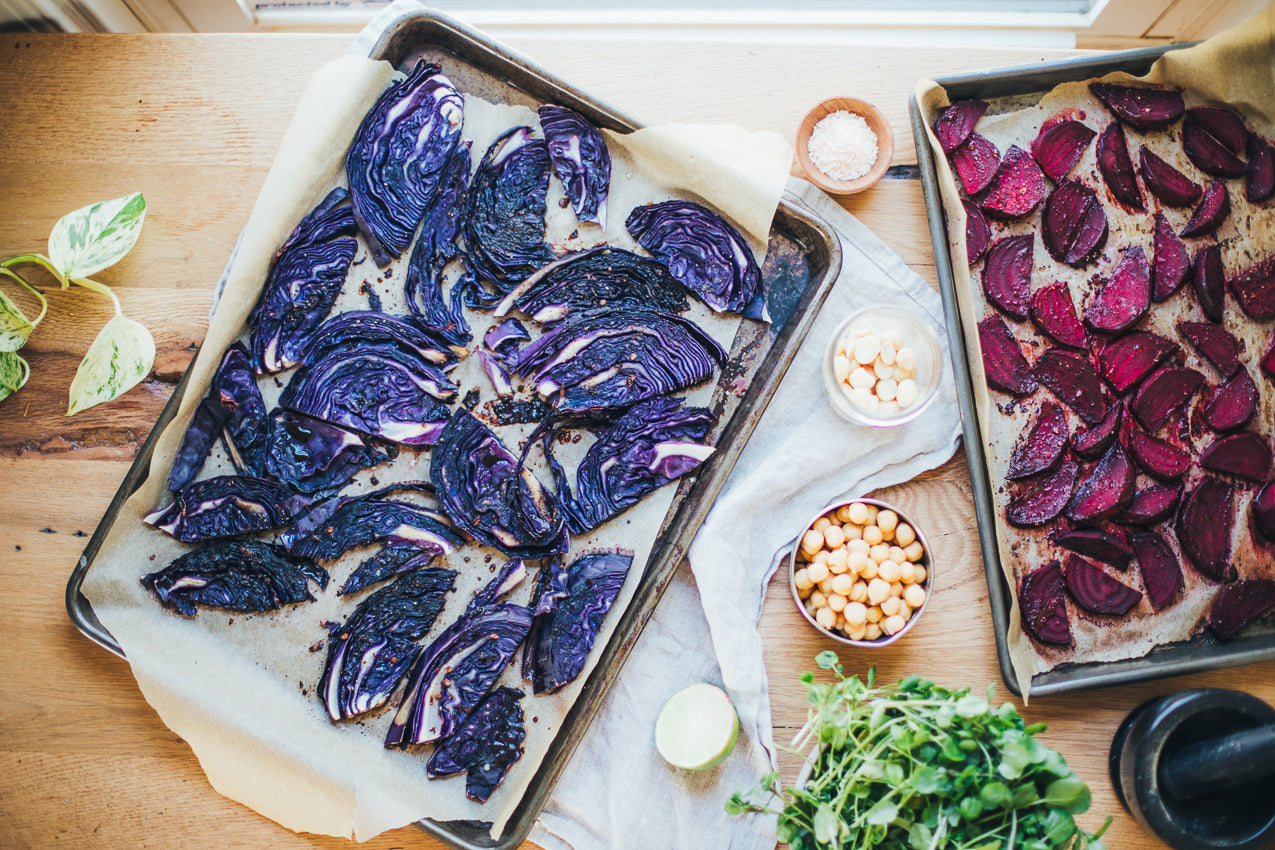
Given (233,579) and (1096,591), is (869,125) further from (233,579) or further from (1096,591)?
(233,579)

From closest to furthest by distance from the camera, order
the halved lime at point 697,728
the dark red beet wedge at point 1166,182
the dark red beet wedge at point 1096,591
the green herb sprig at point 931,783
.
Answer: the green herb sprig at point 931,783
the halved lime at point 697,728
the dark red beet wedge at point 1096,591
the dark red beet wedge at point 1166,182

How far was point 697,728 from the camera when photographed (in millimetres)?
2084

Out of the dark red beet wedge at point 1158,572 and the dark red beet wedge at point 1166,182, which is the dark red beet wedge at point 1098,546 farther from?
the dark red beet wedge at point 1166,182

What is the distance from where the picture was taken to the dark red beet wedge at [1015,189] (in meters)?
2.24

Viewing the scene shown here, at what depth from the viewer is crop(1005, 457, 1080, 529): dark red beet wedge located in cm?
218

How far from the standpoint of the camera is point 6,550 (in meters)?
2.24

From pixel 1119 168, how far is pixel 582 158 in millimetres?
1542

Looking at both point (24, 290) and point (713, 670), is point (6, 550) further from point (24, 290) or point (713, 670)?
point (713, 670)

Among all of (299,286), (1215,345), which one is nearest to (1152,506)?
(1215,345)

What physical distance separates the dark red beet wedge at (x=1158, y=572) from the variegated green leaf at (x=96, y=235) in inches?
115

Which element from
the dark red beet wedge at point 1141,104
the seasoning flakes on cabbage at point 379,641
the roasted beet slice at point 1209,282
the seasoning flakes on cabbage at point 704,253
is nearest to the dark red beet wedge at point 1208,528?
the roasted beet slice at point 1209,282

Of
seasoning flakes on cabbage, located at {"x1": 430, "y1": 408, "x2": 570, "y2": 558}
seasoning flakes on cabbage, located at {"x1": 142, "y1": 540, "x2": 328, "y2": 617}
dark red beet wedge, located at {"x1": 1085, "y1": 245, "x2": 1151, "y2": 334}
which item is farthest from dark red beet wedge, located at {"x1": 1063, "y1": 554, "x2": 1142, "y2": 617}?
Answer: seasoning flakes on cabbage, located at {"x1": 142, "y1": 540, "x2": 328, "y2": 617}

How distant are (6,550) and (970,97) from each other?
120 inches

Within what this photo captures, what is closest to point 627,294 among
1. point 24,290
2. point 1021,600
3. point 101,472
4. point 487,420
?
point 487,420
